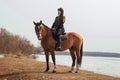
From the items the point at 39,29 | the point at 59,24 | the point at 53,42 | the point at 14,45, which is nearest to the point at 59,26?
the point at 59,24

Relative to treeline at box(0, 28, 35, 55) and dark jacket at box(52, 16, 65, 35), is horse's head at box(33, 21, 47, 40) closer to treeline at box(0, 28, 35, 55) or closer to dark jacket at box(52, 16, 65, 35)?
dark jacket at box(52, 16, 65, 35)

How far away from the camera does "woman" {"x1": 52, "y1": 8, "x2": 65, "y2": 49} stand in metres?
18.3

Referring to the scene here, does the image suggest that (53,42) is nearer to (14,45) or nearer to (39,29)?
(39,29)

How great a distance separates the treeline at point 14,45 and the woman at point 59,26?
140 feet

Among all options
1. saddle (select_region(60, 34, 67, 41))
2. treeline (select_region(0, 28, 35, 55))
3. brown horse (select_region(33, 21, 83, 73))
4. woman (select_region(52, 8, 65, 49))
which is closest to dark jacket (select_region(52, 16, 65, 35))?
woman (select_region(52, 8, 65, 49))

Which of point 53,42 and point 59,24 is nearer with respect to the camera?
point 59,24

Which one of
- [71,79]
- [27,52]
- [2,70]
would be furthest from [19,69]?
[27,52]

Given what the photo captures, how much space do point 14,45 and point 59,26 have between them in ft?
149

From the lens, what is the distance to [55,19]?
18.6 metres

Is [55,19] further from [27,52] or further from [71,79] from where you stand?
[27,52]

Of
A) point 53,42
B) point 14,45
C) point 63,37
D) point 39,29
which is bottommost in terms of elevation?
point 14,45

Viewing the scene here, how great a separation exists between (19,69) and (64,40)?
345 centimetres

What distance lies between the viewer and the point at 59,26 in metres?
18.5

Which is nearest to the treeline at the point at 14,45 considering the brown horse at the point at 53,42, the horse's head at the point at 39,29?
the brown horse at the point at 53,42
